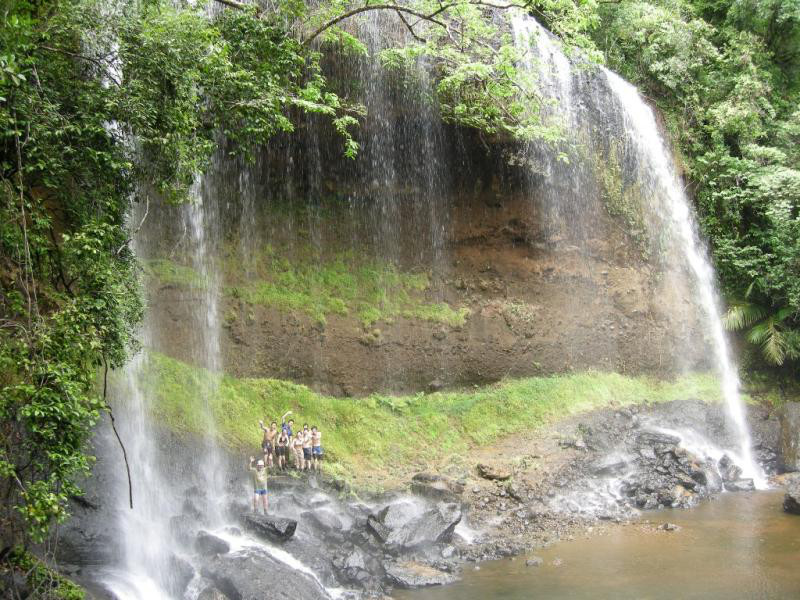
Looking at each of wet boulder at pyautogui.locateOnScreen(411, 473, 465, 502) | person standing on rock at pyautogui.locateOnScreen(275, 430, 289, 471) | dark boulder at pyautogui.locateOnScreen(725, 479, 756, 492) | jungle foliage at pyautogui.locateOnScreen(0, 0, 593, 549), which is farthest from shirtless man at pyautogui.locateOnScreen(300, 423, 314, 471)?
dark boulder at pyautogui.locateOnScreen(725, 479, 756, 492)

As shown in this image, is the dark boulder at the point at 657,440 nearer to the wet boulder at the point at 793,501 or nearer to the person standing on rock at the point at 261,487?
the wet boulder at the point at 793,501

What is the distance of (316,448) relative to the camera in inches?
547

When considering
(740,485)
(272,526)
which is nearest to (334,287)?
(272,526)

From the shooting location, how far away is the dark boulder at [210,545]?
10.6 meters

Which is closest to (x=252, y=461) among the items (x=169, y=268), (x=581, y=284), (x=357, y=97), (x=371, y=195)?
(x=169, y=268)

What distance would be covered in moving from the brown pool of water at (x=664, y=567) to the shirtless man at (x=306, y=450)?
13.2 feet

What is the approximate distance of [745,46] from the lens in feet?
67.1

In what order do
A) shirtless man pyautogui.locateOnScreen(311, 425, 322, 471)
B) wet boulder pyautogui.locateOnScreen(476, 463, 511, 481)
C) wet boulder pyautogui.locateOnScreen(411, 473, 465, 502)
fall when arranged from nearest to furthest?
wet boulder pyautogui.locateOnScreen(411, 473, 465, 502) → shirtless man pyautogui.locateOnScreen(311, 425, 322, 471) → wet boulder pyautogui.locateOnScreen(476, 463, 511, 481)

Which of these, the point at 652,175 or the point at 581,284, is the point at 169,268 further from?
the point at 652,175

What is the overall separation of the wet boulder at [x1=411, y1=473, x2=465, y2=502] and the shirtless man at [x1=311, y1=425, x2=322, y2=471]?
1955mm

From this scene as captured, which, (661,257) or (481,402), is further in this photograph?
(661,257)

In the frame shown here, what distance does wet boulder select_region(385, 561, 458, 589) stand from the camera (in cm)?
1033

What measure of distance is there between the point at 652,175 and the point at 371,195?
26.4ft

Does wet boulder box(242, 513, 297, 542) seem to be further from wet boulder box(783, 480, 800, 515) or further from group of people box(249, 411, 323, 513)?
wet boulder box(783, 480, 800, 515)
